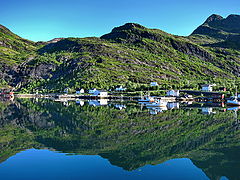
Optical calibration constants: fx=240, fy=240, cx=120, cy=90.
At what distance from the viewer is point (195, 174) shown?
75.2 feet

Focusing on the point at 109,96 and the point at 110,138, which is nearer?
the point at 110,138

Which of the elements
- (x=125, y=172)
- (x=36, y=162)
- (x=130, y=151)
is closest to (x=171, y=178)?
(x=125, y=172)

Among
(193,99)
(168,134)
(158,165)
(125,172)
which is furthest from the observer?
(193,99)

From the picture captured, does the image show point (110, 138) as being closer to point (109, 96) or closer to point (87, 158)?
point (87, 158)

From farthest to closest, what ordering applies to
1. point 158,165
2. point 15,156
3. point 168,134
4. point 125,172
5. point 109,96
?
point 109,96
point 168,134
point 15,156
point 158,165
point 125,172

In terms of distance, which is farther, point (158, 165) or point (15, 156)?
point (15, 156)

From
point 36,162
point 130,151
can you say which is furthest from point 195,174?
point 36,162

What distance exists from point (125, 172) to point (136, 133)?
67.6 feet

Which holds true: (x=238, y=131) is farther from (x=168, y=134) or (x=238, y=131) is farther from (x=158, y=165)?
(x=158, y=165)

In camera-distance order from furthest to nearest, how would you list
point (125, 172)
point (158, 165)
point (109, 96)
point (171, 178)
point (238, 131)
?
point (109, 96) → point (238, 131) → point (158, 165) → point (125, 172) → point (171, 178)

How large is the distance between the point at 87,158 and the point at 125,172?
262 inches

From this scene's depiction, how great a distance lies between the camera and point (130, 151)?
3095 cm

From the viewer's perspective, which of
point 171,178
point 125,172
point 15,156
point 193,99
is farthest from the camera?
point 193,99

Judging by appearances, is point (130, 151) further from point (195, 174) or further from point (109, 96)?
point (109, 96)
